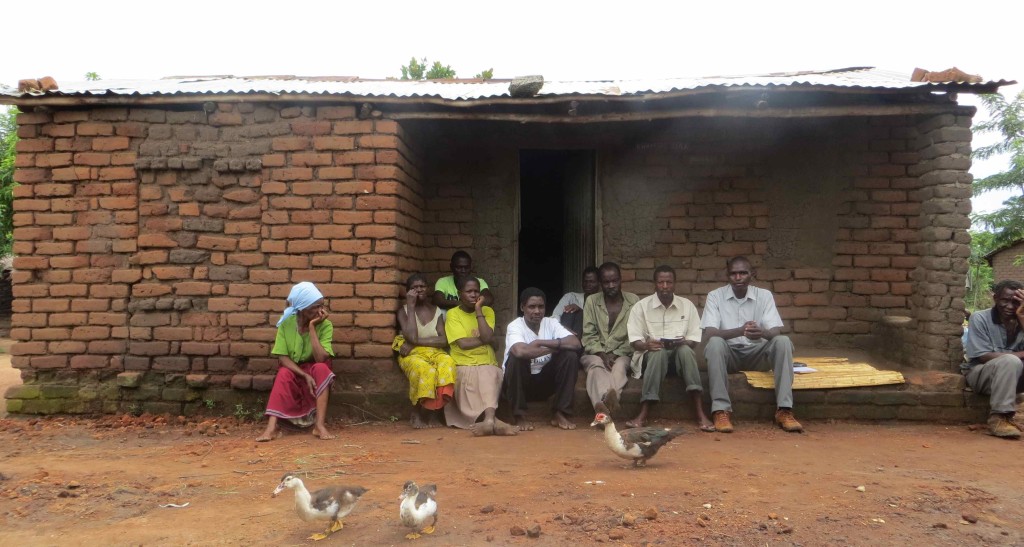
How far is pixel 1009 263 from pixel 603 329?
67.8 feet

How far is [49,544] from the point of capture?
2979mm

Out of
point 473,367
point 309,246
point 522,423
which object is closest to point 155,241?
point 309,246

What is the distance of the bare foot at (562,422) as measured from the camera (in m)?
5.24

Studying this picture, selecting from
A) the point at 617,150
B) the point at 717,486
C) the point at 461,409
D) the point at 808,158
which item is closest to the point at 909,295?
the point at 808,158

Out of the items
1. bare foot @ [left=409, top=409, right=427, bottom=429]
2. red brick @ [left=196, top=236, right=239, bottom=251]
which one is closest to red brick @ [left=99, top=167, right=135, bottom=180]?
red brick @ [left=196, top=236, right=239, bottom=251]

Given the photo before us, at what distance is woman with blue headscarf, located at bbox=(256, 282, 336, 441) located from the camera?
500 centimetres

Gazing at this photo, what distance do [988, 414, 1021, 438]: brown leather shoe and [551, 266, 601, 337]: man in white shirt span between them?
3231mm

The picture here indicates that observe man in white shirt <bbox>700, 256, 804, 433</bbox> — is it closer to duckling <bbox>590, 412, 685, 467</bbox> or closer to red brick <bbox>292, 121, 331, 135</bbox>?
duckling <bbox>590, 412, 685, 467</bbox>

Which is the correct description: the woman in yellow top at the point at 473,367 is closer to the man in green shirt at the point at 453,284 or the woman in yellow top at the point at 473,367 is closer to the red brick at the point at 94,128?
the man in green shirt at the point at 453,284

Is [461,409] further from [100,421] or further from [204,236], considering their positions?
[100,421]

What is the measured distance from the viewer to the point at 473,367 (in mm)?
5414

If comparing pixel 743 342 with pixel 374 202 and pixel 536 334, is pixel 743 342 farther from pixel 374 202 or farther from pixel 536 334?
pixel 374 202

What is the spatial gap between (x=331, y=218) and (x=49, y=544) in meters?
3.00

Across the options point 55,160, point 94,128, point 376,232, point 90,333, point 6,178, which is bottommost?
point 90,333
